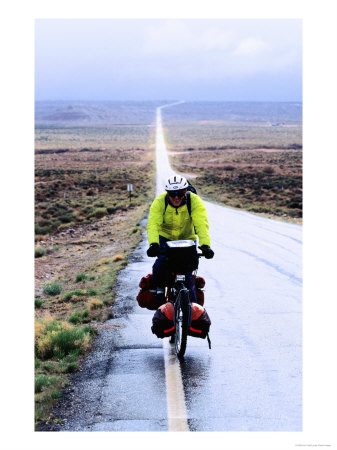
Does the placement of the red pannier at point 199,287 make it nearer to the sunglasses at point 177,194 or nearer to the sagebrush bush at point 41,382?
the sunglasses at point 177,194

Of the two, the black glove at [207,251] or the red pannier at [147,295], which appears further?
the red pannier at [147,295]

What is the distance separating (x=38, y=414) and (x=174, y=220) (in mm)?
2566

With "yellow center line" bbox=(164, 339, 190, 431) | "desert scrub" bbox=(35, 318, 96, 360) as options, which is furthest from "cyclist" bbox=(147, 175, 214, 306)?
"desert scrub" bbox=(35, 318, 96, 360)

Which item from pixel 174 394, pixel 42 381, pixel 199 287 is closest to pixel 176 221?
pixel 199 287

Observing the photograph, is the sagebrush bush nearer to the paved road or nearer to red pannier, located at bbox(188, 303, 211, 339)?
the paved road

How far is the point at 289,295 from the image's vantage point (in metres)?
10.6

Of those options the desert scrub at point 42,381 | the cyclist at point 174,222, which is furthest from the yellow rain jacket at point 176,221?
the desert scrub at point 42,381

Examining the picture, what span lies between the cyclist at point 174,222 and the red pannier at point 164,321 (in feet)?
0.87

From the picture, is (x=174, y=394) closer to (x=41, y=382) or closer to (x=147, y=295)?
(x=41, y=382)

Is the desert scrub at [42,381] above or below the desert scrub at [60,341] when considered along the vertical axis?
below

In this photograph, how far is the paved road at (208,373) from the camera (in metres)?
5.14

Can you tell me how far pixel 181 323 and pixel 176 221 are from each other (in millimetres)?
1105
